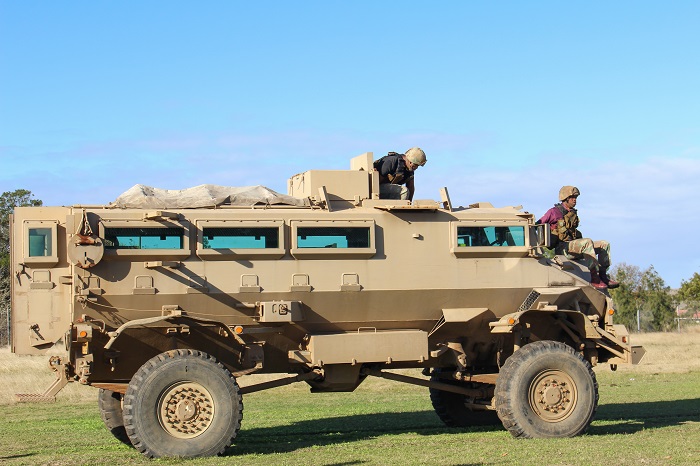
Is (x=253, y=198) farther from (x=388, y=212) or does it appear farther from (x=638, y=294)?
(x=638, y=294)

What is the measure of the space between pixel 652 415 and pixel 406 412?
433cm

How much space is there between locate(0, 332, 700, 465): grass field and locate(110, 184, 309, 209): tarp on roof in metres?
3.22

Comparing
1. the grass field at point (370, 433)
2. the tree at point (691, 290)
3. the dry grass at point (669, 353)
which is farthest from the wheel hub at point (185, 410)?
the tree at point (691, 290)

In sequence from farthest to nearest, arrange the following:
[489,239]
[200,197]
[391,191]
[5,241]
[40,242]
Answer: [5,241]
[391,191]
[489,239]
[200,197]
[40,242]

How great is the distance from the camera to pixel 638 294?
54.6 metres

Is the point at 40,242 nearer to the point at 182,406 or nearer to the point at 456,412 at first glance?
the point at 182,406

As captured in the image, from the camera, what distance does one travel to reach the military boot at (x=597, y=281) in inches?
594

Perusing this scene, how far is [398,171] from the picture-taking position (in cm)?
1502

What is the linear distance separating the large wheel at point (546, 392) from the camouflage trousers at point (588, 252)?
1833mm

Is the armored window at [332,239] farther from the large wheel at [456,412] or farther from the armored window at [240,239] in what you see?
the large wheel at [456,412]

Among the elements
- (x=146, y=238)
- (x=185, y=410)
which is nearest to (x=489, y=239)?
(x=146, y=238)

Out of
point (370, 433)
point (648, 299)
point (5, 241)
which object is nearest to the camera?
point (370, 433)


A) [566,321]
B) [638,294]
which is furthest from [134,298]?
[638,294]

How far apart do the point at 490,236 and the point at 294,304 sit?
3.05 metres
